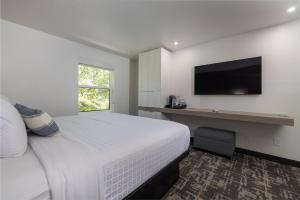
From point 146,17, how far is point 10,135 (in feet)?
7.29

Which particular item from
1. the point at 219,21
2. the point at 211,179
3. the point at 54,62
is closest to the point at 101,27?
the point at 54,62

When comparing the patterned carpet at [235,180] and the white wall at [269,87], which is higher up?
the white wall at [269,87]

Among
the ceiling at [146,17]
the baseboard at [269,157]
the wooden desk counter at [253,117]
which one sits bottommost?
the baseboard at [269,157]

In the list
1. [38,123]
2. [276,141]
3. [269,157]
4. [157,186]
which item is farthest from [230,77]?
[38,123]

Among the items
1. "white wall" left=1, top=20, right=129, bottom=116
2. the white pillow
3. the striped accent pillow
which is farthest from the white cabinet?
the white pillow

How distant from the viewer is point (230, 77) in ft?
9.21

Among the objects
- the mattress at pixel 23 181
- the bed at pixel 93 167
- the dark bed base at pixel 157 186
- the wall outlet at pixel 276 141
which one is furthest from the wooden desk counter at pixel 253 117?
the mattress at pixel 23 181

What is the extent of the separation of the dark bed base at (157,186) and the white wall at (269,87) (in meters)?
1.75

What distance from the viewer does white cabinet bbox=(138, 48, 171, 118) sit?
341 centimetres

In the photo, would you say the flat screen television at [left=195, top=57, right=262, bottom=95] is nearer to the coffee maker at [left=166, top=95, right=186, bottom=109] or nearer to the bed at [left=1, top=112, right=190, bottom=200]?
the coffee maker at [left=166, top=95, right=186, bottom=109]

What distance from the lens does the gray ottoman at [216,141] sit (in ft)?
8.00

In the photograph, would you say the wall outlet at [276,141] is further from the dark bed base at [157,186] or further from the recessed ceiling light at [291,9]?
the recessed ceiling light at [291,9]

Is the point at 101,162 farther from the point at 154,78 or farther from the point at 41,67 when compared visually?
the point at 154,78

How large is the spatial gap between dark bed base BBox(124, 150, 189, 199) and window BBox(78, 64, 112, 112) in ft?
8.77
